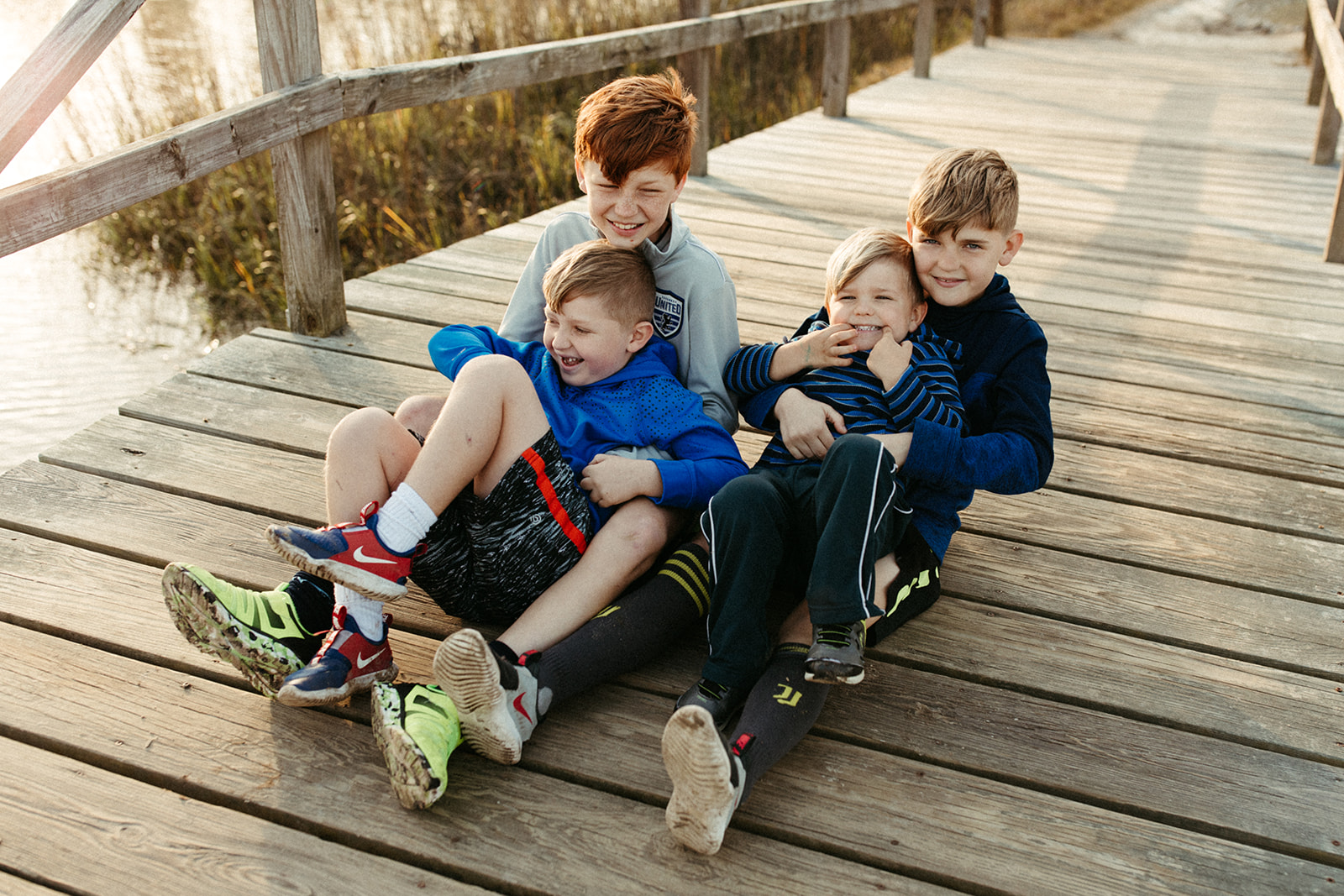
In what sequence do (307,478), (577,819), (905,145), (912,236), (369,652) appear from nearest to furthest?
(577,819), (369,652), (912,236), (307,478), (905,145)

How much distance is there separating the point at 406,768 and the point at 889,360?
3.12 ft

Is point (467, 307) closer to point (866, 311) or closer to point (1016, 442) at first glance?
point (866, 311)

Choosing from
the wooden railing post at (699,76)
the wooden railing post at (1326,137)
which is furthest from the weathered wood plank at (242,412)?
the wooden railing post at (1326,137)

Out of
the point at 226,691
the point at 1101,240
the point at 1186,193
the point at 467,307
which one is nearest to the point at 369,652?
the point at 226,691

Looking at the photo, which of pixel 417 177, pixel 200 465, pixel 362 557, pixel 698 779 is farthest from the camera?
pixel 417 177

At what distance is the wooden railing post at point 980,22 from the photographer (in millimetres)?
8812

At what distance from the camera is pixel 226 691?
1543 mm

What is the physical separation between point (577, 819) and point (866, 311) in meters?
0.92

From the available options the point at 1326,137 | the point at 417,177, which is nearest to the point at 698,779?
the point at 417,177

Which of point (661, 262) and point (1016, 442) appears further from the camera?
point (661, 262)

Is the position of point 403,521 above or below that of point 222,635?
above

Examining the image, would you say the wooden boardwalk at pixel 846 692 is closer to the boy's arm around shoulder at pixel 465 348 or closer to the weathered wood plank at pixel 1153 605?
the weathered wood plank at pixel 1153 605

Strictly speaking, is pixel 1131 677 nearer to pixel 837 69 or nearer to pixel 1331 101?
pixel 1331 101

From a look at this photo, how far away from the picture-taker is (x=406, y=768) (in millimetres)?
1309
